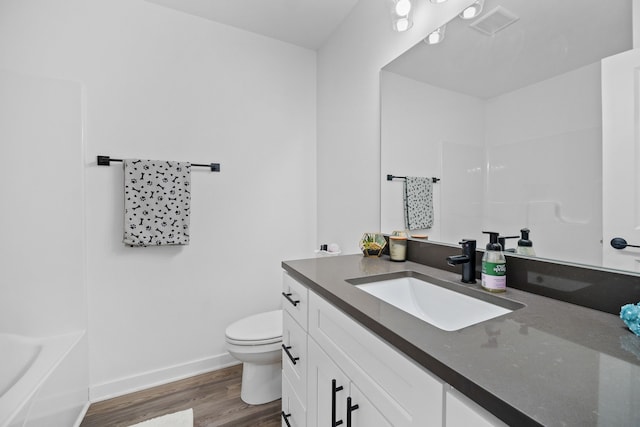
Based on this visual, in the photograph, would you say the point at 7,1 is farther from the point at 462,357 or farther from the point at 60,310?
the point at 462,357

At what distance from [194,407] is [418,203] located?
1.71 meters

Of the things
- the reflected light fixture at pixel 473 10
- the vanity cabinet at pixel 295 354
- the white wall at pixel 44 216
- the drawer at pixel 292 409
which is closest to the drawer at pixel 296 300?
the vanity cabinet at pixel 295 354

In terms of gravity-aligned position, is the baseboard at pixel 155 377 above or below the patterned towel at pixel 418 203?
below

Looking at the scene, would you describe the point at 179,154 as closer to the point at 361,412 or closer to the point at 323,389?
the point at 323,389

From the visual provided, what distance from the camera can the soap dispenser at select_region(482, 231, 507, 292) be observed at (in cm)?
91

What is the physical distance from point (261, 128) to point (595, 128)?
Answer: 6.28 ft

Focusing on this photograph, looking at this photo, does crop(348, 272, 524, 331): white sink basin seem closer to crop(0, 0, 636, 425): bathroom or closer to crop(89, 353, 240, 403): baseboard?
crop(0, 0, 636, 425): bathroom

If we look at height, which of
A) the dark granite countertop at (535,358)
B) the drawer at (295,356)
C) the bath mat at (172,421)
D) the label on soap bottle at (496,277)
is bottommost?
the bath mat at (172,421)

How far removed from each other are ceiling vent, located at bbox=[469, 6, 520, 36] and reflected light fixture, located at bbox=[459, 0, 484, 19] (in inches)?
1.2

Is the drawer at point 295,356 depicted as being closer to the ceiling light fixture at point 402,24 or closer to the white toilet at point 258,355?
the white toilet at point 258,355

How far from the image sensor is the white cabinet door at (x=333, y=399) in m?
0.73

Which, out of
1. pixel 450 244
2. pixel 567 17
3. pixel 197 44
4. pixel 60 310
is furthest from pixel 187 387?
pixel 567 17

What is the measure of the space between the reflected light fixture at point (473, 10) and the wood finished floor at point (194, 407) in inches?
84.4

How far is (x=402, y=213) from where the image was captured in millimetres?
1539
